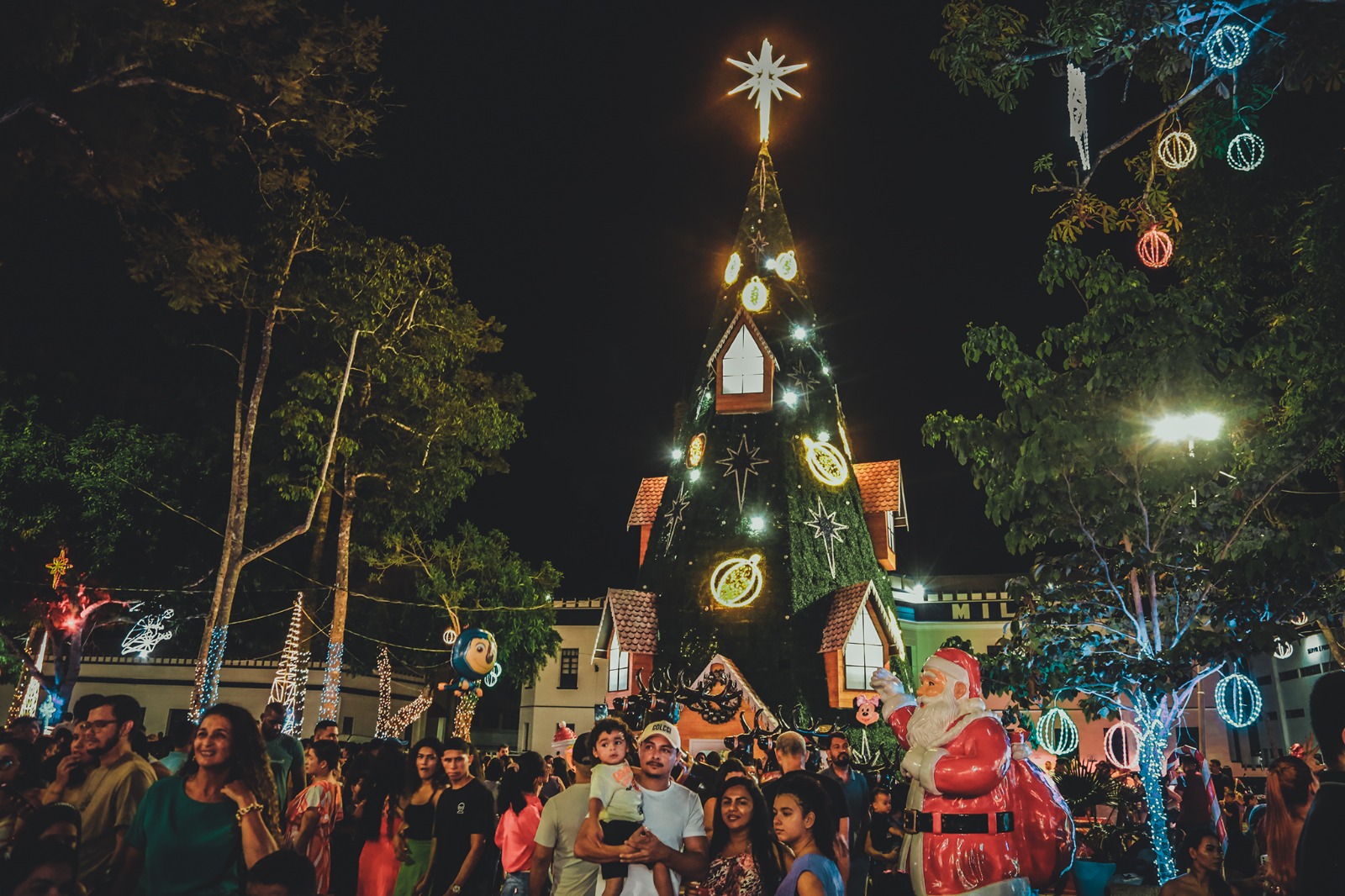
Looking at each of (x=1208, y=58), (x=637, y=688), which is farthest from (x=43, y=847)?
(x=637, y=688)

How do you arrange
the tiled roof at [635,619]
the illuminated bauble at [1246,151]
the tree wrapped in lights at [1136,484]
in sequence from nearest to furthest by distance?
the illuminated bauble at [1246,151]
the tree wrapped in lights at [1136,484]
the tiled roof at [635,619]

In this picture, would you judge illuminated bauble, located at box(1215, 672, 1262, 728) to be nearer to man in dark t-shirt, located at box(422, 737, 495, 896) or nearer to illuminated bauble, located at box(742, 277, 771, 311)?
man in dark t-shirt, located at box(422, 737, 495, 896)

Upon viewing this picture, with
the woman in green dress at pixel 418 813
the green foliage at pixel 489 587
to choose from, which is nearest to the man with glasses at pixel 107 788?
the woman in green dress at pixel 418 813

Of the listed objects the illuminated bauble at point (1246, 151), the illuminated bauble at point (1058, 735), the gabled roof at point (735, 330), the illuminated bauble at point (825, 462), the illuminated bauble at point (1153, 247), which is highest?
the gabled roof at point (735, 330)

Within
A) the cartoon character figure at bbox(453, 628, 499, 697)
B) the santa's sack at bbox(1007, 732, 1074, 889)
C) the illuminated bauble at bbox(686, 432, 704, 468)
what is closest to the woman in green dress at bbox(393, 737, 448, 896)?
the santa's sack at bbox(1007, 732, 1074, 889)

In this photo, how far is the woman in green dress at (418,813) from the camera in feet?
19.4

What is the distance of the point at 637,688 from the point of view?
59.4ft

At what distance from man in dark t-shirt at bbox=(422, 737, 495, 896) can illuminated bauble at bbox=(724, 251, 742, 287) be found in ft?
55.1

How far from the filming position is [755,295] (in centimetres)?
2072

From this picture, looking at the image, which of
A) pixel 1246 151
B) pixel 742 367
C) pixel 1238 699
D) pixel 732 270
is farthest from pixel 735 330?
pixel 1238 699

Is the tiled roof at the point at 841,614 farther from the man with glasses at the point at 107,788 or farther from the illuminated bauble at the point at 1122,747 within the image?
the man with glasses at the point at 107,788

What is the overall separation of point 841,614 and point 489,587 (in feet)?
40.8

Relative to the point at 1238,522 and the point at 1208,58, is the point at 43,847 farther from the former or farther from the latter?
the point at 1238,522

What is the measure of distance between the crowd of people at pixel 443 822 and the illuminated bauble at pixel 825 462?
1179 centimetres
